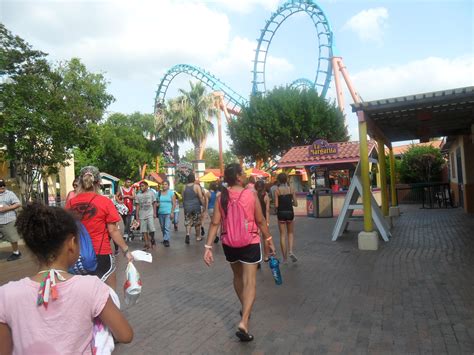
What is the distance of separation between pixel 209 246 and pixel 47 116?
44.2ft

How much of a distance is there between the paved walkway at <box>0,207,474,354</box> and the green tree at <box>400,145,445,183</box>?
1803cm

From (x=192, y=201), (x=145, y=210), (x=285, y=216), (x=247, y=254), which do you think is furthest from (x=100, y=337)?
(x=192, y=201)

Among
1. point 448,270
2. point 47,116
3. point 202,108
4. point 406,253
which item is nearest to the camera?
point 448,270

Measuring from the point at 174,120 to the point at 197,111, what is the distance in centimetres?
219

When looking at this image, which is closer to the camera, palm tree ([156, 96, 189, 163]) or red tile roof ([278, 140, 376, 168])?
red tile roof ([278, 140, 376, 168])

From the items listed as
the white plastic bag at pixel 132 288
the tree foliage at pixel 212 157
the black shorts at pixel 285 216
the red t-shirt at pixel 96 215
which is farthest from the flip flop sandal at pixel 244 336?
the tree foliage at pixel 212 157

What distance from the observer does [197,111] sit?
38938 mm

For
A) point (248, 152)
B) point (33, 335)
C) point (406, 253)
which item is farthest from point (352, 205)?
point (248, 152)

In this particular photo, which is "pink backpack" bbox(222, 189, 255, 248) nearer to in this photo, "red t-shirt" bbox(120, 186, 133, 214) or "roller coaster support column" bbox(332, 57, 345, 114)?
"red t-shirt" bbox(120, 186, 133, 214)

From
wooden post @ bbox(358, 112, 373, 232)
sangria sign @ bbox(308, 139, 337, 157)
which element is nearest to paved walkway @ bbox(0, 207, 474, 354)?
wooden post @ bbox(358, 112, 373, 232)

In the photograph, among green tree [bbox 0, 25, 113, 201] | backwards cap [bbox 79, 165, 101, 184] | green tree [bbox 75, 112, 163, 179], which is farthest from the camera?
green tree [bbox 75, 112, 163, 179]

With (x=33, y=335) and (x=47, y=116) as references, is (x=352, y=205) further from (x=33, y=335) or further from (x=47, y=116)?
(x=47, y=116)

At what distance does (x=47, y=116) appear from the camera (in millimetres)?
16031

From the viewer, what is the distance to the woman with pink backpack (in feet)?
14.0
